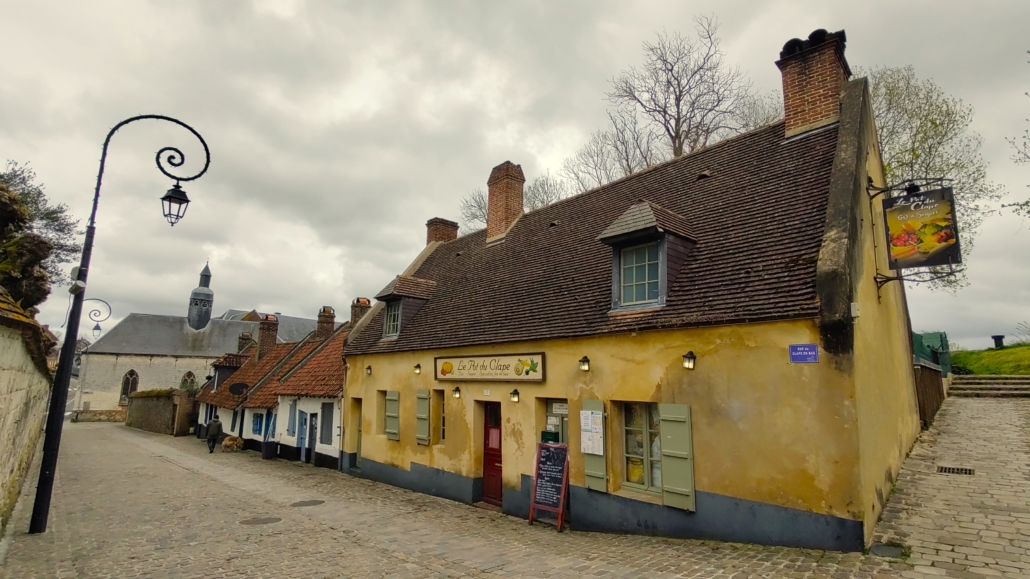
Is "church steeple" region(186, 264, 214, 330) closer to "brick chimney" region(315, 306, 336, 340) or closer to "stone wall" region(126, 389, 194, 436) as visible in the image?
"stone wall" region(126, 389, 194, 436)

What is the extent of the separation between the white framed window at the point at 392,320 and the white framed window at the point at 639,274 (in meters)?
7.71

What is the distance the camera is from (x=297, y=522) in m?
9.70

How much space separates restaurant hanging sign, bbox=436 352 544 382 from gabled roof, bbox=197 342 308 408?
1563 cm

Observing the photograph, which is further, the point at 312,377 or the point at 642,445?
the point at 312,377

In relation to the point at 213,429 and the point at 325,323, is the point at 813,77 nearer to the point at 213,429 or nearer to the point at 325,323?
the point at 325,323

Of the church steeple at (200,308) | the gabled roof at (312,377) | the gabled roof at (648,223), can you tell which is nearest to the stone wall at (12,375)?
the gabled roof at (312,377)

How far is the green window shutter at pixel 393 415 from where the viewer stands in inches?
541

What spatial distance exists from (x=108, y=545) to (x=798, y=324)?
10.8 meters

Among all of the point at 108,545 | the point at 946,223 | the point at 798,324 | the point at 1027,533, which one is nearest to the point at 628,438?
the point at 798,324

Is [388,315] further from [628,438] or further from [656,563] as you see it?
[656,563]

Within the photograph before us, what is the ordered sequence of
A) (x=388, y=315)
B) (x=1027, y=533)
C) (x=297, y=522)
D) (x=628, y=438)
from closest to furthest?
1. (x=1027, y=533)
2. (x=628, y=438)
3. (x=297, y=522)
4. (x=388, y=315)

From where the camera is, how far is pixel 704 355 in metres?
7.72

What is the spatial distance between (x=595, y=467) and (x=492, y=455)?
10.9 feet

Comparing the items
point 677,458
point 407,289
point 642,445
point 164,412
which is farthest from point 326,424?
point 164,412
